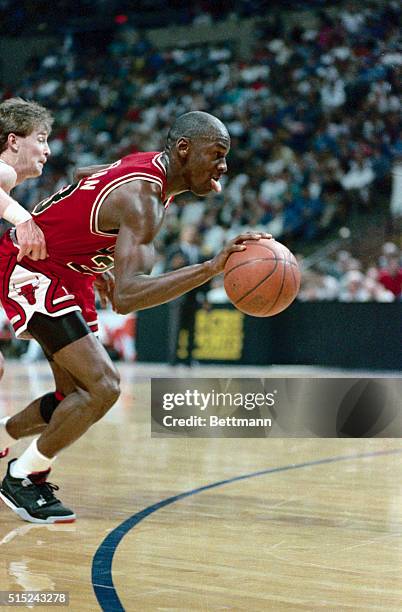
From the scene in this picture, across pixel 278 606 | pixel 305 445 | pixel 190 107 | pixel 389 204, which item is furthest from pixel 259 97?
pixel 278 606

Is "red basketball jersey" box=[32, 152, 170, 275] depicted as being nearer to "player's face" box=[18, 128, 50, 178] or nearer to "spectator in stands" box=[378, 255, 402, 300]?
"player's face" box=[18, 128, 50, 178]

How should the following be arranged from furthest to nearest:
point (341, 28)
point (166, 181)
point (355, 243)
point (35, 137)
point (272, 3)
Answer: point (272, 3) < point (341, 28) < point (355, 243) < point (35, 137) < point (166, 181)

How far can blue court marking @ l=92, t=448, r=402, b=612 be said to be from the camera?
9.60 ft

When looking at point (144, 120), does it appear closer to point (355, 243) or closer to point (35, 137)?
point (355, 243)

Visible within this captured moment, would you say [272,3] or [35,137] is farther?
[272,3]

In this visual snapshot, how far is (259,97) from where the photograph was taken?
18.5 meters

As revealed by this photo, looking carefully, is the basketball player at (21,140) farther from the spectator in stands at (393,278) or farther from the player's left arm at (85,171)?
the spectator in stands at (393,278)

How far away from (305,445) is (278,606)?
417cm

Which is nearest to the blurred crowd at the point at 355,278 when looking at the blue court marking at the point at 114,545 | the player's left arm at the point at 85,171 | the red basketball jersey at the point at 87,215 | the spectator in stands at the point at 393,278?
the spectator in stands at the point at 393,278

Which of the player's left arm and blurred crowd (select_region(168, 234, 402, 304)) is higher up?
the player's left arm

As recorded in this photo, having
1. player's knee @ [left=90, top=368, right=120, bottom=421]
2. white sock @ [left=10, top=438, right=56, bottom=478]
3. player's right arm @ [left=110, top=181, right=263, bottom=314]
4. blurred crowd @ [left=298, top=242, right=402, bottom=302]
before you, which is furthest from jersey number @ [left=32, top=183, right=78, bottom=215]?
blurred crowd @ [left=298, top=242, right=402, bottom=302]

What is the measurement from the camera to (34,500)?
4.23 meters

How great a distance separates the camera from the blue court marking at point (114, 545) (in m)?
2.93

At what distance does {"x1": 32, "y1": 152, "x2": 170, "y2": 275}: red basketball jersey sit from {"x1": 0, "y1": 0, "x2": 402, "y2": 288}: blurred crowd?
363 inches
